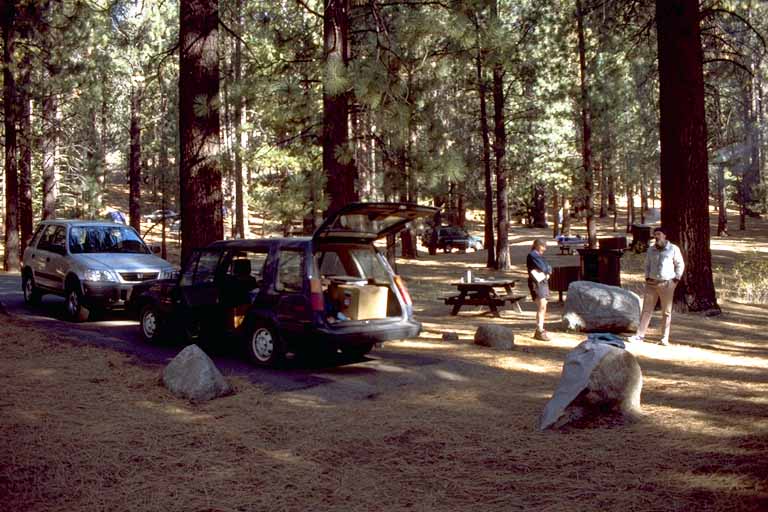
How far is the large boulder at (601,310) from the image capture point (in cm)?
1216

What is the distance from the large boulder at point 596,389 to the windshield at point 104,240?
1054cm

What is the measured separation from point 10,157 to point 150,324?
55.9 ft

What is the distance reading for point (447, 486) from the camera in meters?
4.92

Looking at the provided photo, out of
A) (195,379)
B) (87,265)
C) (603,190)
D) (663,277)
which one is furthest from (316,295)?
(603,190)

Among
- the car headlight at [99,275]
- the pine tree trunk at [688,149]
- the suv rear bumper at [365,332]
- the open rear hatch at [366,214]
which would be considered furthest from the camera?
the pine tree trunk at [688,149]

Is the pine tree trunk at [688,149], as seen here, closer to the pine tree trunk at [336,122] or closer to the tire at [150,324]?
the pine tree trunk at [336,122]

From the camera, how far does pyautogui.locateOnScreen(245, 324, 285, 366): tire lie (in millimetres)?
8781

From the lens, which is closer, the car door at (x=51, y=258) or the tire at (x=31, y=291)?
the car door at (x=51, y=258)

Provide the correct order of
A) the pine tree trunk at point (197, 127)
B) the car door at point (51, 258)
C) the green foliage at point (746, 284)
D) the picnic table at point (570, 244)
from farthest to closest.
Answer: the picnic table at point (570, 244), the green foliage at point (746, 284), the car door at point (51, 258), the pine tree trunk at point (197, 127)

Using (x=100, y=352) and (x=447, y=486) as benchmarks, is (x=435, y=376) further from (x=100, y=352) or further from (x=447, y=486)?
(x=100, y=352)

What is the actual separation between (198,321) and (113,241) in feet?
18.4

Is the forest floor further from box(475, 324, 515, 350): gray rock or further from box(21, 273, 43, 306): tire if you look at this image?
box(21, 273, 43, 306): tire

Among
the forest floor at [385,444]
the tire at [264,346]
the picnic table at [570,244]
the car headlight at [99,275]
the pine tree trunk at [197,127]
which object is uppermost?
the pine tree trunk at [197,127]

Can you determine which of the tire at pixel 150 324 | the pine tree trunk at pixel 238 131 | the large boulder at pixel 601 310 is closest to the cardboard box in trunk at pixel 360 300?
the tire at pixel 150 324
